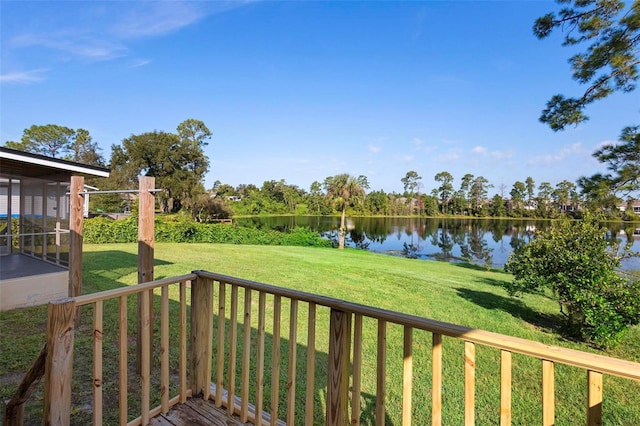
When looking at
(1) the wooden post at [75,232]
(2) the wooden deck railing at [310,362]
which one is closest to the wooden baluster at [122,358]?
(2) the wooden deck railing at [310,362]

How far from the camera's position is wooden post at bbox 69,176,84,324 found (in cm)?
404

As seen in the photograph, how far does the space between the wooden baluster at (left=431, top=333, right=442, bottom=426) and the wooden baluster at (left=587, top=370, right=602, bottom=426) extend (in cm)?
45

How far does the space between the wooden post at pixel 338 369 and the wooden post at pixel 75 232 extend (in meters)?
4.07

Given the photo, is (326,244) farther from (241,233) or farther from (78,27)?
(78,27)

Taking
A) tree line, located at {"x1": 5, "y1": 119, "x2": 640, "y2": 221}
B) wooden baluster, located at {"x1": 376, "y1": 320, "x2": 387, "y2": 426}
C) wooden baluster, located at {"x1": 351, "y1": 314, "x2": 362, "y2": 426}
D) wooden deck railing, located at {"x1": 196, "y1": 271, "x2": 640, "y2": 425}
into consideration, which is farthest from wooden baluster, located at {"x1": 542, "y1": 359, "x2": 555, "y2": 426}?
tree line, located at {"x1": 5, "y1": 119, "x2": 640, "y2": 221}

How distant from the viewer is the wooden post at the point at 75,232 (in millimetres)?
4035

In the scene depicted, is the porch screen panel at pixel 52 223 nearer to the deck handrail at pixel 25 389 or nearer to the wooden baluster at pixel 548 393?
the deck handrail at pixel 25 389

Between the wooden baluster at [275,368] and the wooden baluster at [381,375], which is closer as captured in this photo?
the wooden baluster at [381,375]

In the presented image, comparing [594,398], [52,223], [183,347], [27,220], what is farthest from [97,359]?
[27,220]

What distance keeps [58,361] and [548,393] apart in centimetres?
204

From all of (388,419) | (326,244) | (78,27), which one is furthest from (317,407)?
(326,244)

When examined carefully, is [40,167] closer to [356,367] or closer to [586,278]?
[356,367]

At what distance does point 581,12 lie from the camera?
4.57 metres

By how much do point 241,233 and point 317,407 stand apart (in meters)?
14.6
